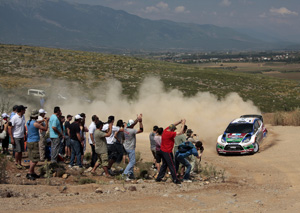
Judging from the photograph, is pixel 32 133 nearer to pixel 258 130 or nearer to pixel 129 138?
pixel 129 138

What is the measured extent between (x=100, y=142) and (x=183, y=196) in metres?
3.34

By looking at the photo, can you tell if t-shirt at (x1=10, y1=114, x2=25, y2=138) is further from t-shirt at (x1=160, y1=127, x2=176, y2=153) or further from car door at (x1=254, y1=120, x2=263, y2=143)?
car door at (x1=254, y1=120, x2=263, y2=143)

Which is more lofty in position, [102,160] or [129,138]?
[129,138]

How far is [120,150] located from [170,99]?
1783cm

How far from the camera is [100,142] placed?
472 inches

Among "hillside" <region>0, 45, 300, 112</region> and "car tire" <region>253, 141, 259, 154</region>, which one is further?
"hillside" <region>0, 45, 300, 112</region>

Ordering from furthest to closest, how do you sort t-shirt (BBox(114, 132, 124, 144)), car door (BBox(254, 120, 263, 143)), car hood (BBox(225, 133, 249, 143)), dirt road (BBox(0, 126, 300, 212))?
1. car door (BBox(254, 120, 263, 143))
2. car hood (BBox(225, 133, 249, 143))
3. t-shirt (BBox(114, 132, 124, 144))
4. dirt road (BBox(0, 126, 300, 212))

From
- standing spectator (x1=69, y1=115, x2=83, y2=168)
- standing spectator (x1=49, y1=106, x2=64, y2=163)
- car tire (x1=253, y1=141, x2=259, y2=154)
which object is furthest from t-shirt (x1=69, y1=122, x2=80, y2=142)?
car tire (x1=253, y1=141, x2=259, y2=154)

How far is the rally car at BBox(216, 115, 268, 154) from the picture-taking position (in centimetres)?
1727

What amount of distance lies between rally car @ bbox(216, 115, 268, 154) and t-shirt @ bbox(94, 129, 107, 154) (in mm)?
7154

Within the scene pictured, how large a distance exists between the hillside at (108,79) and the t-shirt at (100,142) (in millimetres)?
24029

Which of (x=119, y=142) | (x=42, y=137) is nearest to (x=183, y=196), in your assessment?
(x=119, y=142)

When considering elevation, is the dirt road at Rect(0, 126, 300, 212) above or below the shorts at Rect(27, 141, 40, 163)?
below

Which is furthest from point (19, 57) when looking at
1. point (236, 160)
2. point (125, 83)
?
point (236, 160)
